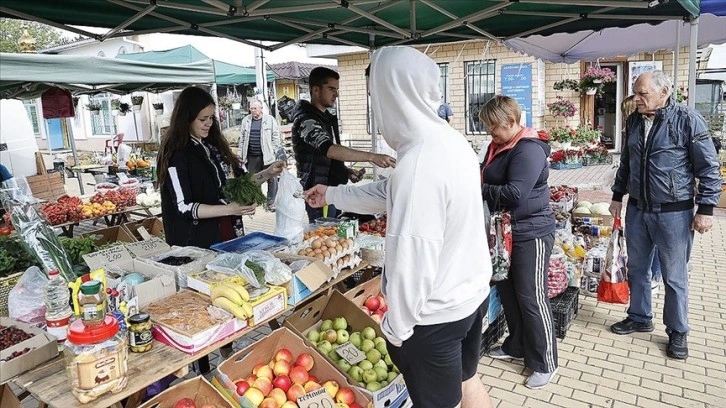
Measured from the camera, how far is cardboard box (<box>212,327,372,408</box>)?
7.88ft

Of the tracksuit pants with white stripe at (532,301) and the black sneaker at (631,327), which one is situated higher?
the tracksuit pants with white stripe at (532,301)

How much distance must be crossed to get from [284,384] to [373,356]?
1.91ft

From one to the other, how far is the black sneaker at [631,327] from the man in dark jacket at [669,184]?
319mm

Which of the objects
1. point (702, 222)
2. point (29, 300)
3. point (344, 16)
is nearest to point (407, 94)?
point (29, 300)

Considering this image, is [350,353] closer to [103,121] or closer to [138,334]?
[138,334]

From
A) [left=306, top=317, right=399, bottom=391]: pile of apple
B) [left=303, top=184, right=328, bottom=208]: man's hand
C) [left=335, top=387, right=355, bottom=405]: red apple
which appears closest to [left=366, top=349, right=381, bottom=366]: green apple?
[left=306, top=317, right=399, bottom=391]: pile of apple

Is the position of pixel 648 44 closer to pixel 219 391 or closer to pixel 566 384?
pixel 566 384

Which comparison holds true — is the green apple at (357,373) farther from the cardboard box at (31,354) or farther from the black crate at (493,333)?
the cardboard box at (31,354)

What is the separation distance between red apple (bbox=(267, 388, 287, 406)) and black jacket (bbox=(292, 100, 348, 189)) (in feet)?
5.89

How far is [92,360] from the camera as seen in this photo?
1.72 meters

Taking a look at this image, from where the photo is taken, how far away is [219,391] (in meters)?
2.30

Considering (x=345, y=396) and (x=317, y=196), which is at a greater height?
(x=317, y=196)

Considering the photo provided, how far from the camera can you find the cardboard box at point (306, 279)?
2564 mm

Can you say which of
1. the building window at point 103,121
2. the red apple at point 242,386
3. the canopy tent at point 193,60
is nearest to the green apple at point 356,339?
the red apple at point 242,386
